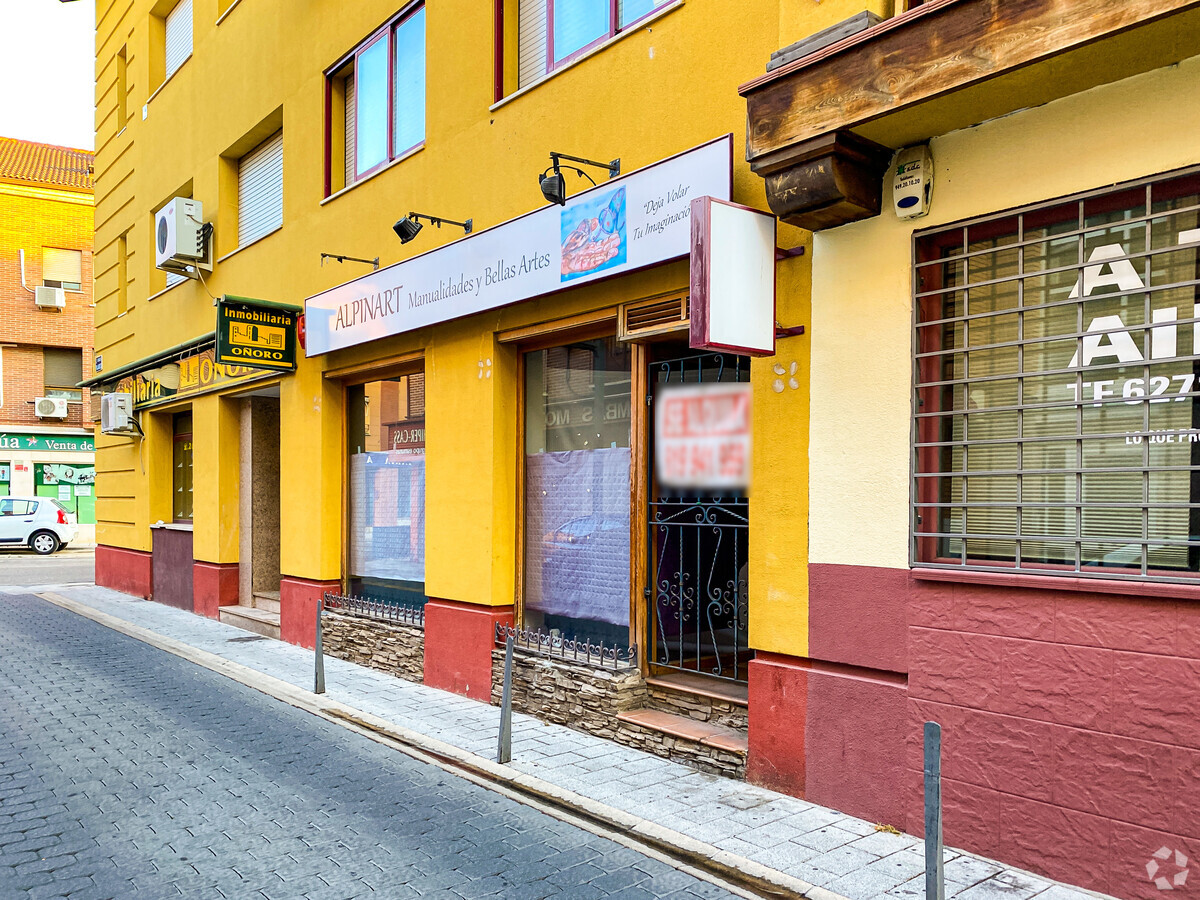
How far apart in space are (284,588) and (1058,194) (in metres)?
10.5

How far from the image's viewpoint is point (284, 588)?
484 inches

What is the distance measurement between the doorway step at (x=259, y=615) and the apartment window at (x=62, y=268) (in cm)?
2631

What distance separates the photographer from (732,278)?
562cm

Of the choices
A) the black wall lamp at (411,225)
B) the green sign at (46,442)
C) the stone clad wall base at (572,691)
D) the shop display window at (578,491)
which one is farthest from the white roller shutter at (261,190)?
the green sign at (46,442)

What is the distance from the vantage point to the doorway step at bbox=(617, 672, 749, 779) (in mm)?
6312

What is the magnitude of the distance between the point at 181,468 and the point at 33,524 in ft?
50.6

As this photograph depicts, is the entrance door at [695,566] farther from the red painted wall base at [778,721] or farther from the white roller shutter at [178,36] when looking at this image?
the white roller shutter at [178,36]

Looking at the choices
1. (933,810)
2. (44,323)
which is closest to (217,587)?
(933,810)

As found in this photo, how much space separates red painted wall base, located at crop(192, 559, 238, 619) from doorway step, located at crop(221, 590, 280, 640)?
19 cm

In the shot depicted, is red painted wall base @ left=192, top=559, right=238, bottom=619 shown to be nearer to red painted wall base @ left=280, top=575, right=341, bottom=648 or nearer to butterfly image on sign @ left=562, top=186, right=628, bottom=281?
red painted wall base @ left=280, top=575, right=341, bottom=648

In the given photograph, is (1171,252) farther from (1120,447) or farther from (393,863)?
(393,863)

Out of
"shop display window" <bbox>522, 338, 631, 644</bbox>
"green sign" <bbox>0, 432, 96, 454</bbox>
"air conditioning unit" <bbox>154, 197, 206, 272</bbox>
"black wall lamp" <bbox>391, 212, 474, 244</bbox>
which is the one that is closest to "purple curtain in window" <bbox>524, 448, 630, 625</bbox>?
"shop display window" <bbox>522, 338, 631, 644</bbox>

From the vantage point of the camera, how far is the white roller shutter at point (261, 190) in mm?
13203

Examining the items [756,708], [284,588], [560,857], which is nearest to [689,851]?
[560,857]
